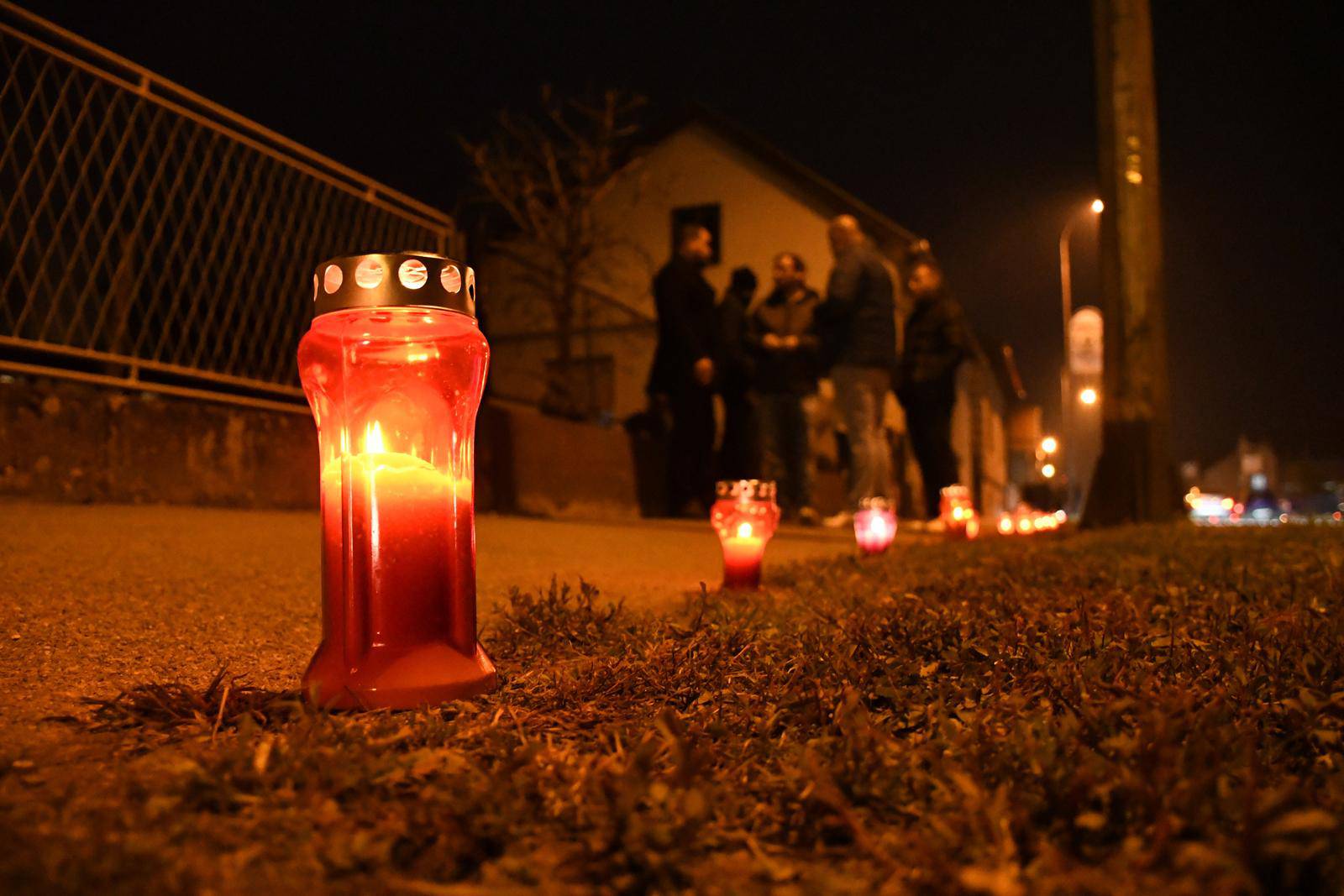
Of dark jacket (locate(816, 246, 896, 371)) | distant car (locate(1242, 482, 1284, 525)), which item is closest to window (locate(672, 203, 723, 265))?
dark jacket (locate(816, 246, 896, 371))

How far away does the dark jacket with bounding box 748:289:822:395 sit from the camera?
813cm

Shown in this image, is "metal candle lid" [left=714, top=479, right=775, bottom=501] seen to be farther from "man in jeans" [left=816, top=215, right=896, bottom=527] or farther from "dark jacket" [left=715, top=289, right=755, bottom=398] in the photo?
"dark jacket" [left=715, top=289, right=755, bottom=398]

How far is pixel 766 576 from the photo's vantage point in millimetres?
4348

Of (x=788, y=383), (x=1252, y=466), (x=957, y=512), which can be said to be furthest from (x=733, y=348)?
(x=1252, y=466)

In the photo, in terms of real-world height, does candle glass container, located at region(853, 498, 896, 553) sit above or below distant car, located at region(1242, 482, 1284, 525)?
above

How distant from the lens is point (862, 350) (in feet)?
25.3

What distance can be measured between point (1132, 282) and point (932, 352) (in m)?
2.19

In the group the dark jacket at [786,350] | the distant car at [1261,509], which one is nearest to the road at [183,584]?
the dark jacket at [786,350]

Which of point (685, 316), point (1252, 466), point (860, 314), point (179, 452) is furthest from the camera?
point (1252, 466)

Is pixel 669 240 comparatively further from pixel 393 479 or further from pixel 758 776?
pixel 758 776

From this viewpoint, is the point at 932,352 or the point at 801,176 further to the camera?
the point at 801,176

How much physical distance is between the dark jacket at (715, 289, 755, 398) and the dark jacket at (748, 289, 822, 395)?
0.14 metres

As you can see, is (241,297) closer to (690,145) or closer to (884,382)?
(884,382)

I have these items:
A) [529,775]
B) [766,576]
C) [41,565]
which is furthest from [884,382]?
[529,775]
